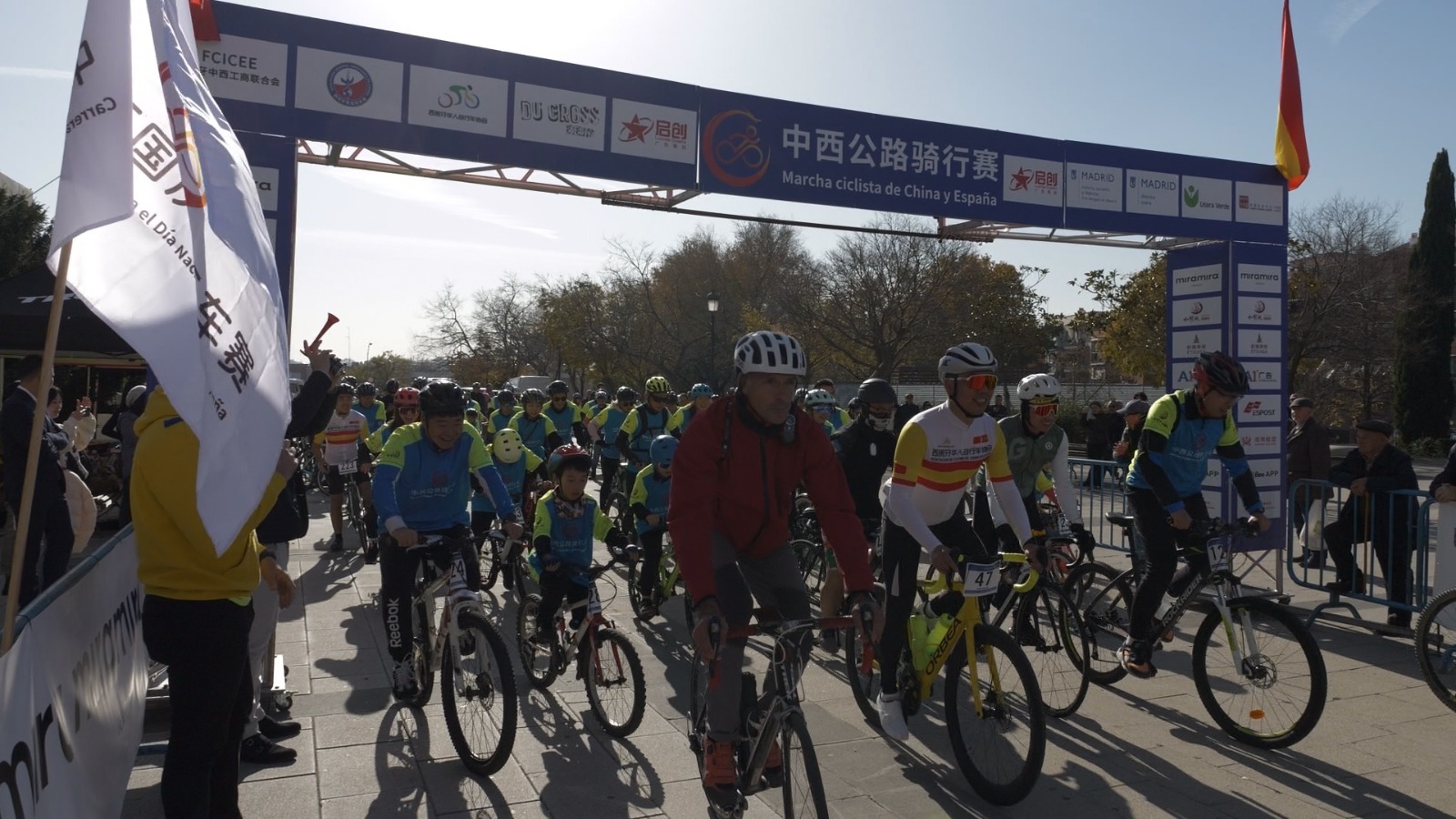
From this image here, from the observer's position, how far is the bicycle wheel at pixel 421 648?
558cm

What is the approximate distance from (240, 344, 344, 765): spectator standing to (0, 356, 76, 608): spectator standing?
2919 mm

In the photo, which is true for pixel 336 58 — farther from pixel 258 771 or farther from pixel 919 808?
pixel 919 808

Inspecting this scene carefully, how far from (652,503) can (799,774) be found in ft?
15.5

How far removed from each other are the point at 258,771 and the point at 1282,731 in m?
5.12

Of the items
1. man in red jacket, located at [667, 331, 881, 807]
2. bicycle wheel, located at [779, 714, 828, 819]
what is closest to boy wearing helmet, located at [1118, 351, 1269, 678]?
man in red jacket, located at [667, 331, 881, 807]

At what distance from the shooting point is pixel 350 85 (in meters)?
8.38

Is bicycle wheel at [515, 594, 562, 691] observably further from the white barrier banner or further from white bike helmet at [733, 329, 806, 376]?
white bike helmet at [733, 329, 806, 376]

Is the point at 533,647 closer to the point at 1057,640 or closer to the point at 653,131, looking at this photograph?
the point at 1057,640

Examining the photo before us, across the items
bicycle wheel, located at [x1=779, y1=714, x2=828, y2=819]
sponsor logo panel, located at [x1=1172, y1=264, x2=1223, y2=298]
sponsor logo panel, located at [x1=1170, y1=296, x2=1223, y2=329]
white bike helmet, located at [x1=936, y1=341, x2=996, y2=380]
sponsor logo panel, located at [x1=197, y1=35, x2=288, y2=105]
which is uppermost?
sponsor logo panel, located at [x1=197, y1=35, x2=288, y2=105]

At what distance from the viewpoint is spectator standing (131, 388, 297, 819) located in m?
3.38

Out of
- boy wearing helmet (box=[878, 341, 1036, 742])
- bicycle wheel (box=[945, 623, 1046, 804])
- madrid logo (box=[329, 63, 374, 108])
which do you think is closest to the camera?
bicycle wheel (box=[945, 623, 1046, 804])

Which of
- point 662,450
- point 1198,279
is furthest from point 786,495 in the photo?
point 1198,279

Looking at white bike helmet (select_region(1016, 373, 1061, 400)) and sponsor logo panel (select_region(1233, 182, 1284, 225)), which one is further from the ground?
sponsor logo panel (select_region(1233, 182, 1284, 225))

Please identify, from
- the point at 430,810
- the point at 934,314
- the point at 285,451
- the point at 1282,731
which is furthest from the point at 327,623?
the point at 934,314
